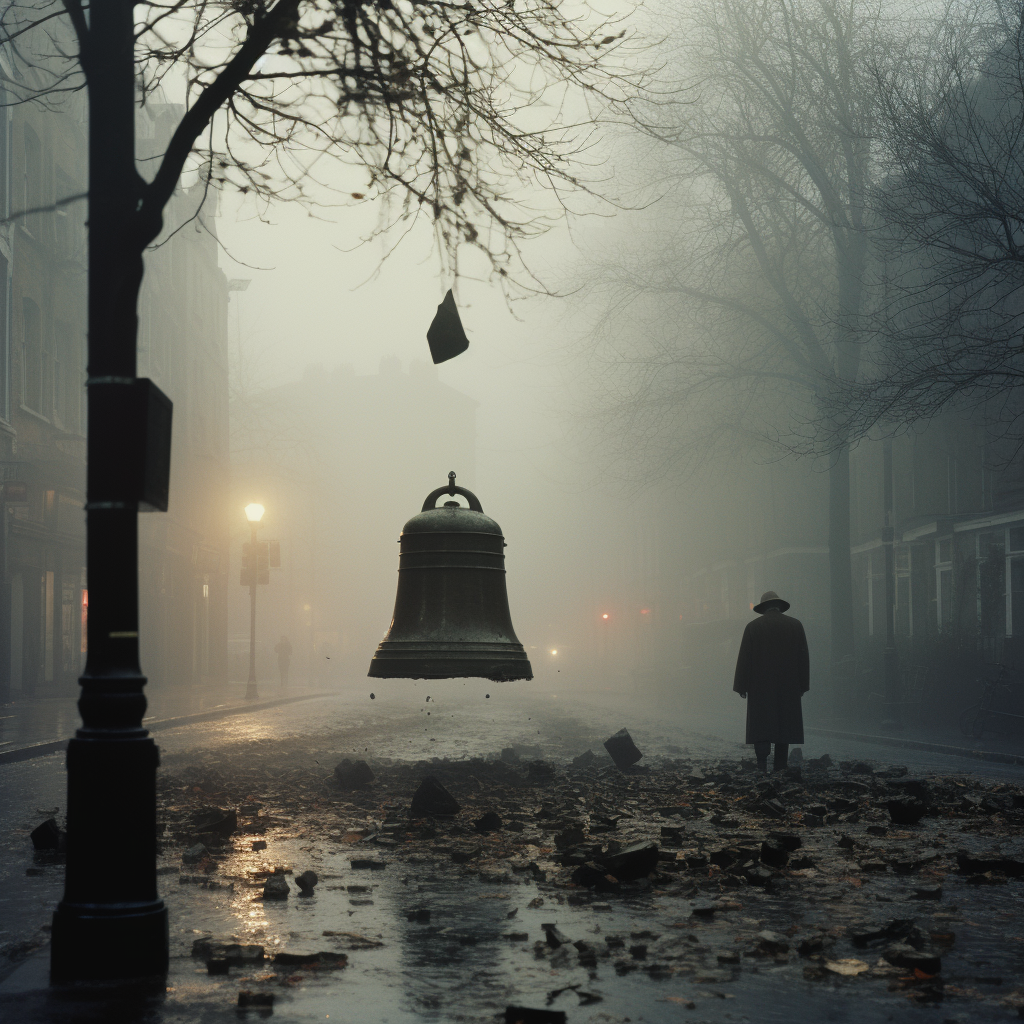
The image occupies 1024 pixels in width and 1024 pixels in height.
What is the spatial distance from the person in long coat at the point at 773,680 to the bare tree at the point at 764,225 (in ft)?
35.5

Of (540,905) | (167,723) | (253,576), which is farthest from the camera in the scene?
(253,576)

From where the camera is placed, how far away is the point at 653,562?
67438mm

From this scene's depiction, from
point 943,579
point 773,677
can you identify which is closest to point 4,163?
point 773,677

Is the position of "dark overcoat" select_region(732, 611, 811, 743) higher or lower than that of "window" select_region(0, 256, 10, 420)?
lower

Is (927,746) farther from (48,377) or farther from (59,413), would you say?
(59,413)

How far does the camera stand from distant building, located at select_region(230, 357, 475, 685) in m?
48.5

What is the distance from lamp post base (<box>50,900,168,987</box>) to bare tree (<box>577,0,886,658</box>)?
2039 centimetres

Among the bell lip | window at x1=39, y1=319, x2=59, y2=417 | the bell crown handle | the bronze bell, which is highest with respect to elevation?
window at x1=39, y1=319, x2=59, y2=417

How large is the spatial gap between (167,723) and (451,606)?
14.1 metres

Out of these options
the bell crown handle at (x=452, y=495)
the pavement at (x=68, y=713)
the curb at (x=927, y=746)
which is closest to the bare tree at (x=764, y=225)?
the curb at (x=927, y=746)

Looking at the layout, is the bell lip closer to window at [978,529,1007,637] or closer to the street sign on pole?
window at [978,529,1007,637]

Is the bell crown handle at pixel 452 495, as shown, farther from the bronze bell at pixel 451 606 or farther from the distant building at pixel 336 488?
the distant building at pixel 336 488

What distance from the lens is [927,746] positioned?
18422mm

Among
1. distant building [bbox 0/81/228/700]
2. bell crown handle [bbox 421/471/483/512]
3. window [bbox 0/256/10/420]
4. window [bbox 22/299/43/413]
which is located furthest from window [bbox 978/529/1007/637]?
window [bbox 22/299/43/413]
